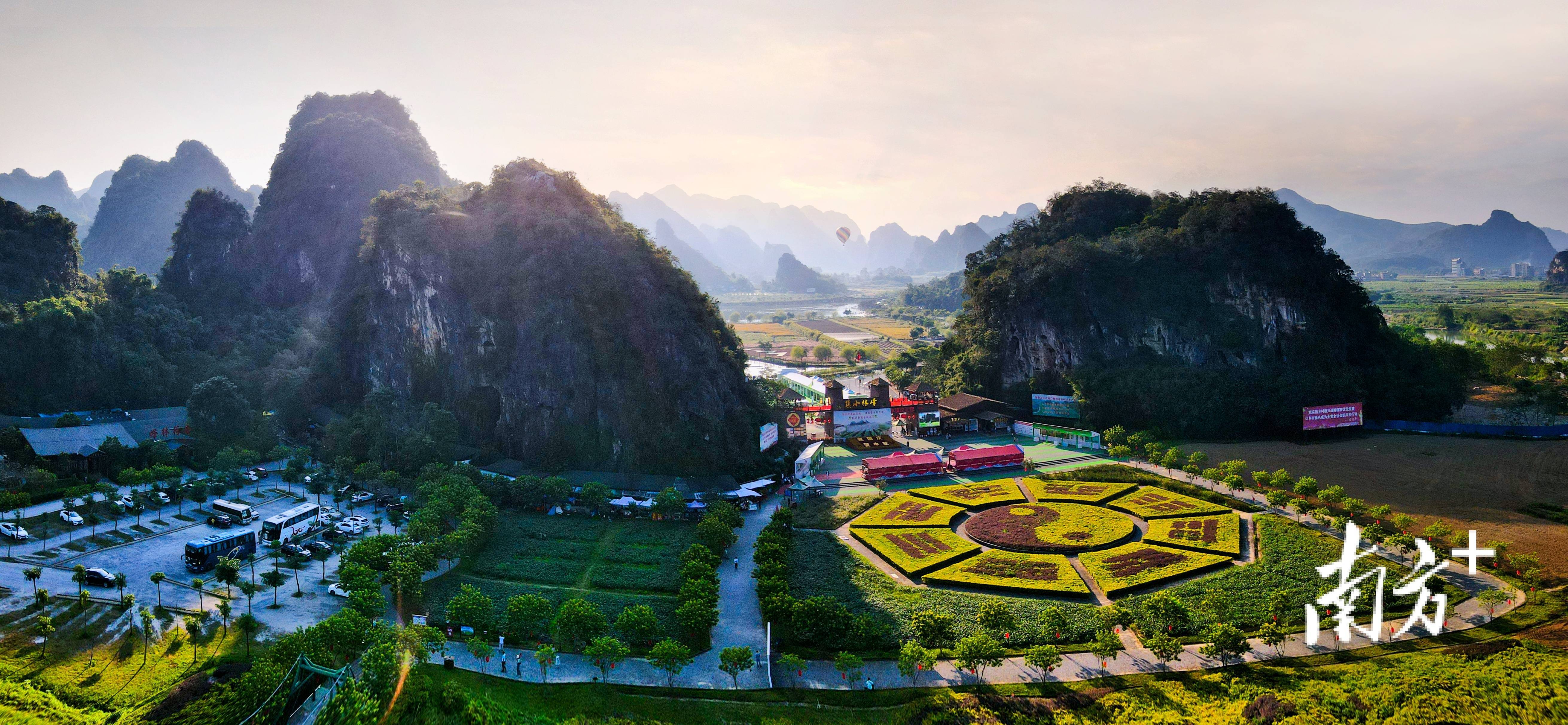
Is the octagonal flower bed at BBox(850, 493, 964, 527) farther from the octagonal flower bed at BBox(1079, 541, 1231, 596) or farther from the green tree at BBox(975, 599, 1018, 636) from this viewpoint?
the green tree at BBox(975, 599, 1018, 636)

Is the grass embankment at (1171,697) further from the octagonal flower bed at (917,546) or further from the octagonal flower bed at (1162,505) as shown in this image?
the octagonal flower bed at (1162,505)

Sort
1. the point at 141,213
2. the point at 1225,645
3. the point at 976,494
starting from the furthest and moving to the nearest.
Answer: the point at 141,213 → the point at 976,494 → the point at 1225,645

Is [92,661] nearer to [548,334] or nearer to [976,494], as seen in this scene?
[548,334]

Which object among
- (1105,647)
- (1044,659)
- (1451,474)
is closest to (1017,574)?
(1105,647)

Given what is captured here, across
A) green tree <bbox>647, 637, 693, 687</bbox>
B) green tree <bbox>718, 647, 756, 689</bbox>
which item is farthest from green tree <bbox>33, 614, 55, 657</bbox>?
green tree <bbox>718, 647, 756, 689</bbox>

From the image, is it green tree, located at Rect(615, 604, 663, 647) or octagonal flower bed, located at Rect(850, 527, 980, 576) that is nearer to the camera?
green tree, located at Rect(615, 604, 663, 647)

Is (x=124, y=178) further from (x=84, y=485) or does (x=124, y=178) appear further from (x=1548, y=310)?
(x=1548, y=310)
